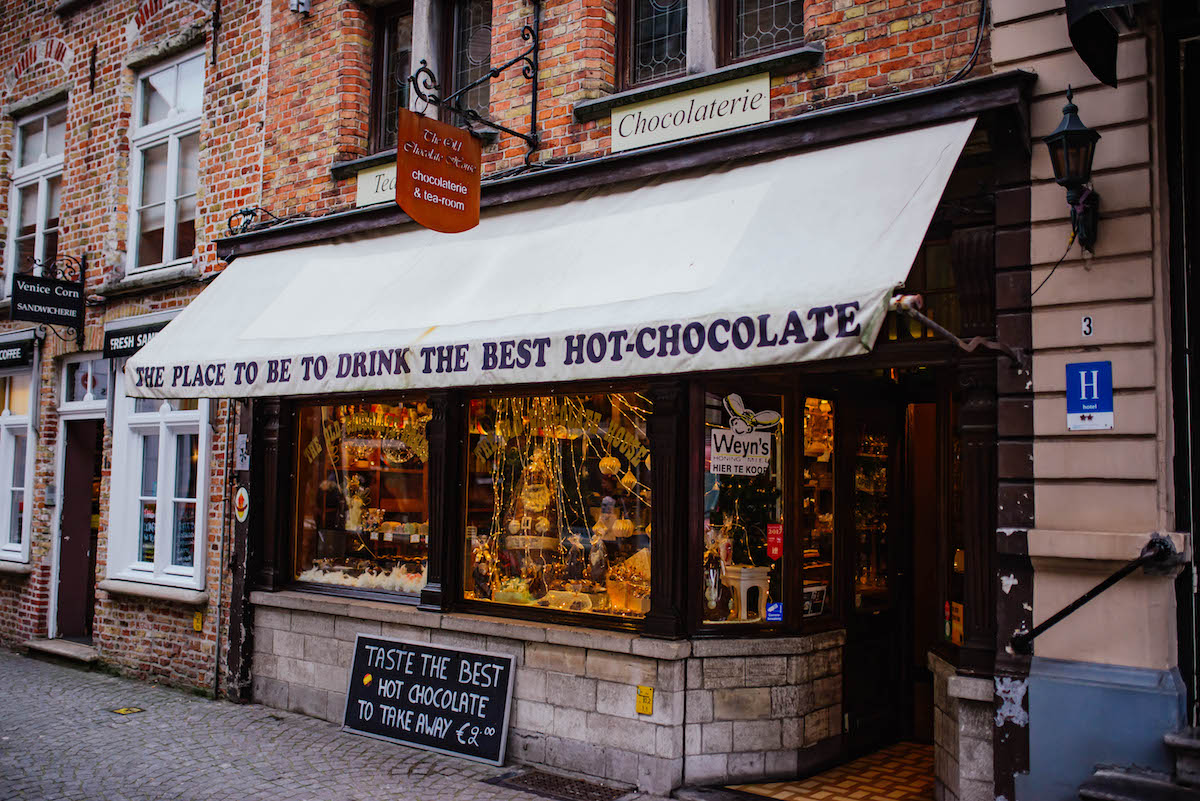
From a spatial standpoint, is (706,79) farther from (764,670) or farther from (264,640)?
(264,640)

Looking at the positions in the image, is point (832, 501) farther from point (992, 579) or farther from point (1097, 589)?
point (1097, 589)

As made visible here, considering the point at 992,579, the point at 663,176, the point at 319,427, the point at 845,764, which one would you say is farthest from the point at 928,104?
the point at 319,427

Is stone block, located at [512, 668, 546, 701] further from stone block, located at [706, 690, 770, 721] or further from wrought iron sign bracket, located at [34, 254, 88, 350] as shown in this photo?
wrought iron sign bracket, located at [34, 254, 88, 350]

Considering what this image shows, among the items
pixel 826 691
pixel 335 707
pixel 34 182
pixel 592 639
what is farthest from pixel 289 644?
pixel 34 182

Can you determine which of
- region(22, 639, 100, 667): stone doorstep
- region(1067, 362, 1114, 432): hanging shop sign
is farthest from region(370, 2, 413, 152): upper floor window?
region(1067, 362, 1114, 432): hanging shop sign

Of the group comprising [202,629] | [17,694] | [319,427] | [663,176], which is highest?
[663,176]

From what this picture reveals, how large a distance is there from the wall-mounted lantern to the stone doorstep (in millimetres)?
9947

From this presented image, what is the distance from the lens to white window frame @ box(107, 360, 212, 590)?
31.3ft

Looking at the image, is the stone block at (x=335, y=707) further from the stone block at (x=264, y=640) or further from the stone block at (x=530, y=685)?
the stone block at (x=530, y=685)

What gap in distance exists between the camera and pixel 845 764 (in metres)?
7.04

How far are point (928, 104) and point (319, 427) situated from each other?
5863 mm

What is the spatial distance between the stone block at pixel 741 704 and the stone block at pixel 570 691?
2.82ft

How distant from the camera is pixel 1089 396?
16.6 ft

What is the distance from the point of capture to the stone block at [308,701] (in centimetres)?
828
